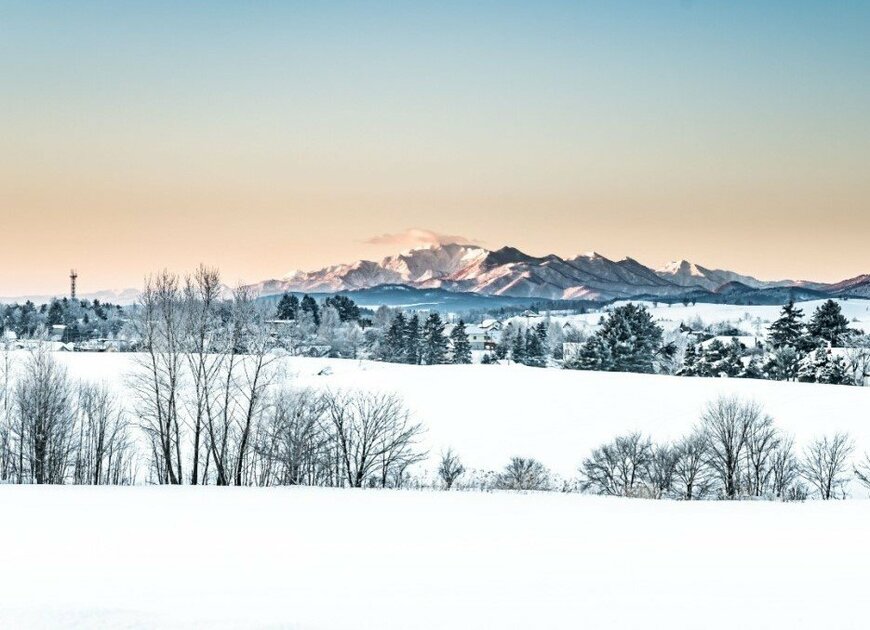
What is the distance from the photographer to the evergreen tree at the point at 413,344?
114812mm

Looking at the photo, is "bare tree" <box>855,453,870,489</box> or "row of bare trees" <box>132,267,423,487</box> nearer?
"row of bare trees" <box>132,267,423,487</box>

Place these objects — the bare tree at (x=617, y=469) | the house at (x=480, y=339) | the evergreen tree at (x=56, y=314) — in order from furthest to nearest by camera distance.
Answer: the house at (x=480, y=339)
the evergreen tree at (x=56, y=314)
the bare tree at (x=617, y=469)

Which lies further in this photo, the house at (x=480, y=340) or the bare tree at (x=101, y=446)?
the house at (x=480, y=340)

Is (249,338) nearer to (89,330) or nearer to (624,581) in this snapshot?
(624,581)

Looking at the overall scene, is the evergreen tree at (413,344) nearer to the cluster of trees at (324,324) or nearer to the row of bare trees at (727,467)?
the cluster of trees at (324,324)

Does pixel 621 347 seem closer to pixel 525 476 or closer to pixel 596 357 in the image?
pixel 596 357

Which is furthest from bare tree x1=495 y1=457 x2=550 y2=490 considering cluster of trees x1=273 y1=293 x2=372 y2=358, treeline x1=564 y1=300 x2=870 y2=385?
cluster of trees x1=273 y1=293 x2=372 y2=358

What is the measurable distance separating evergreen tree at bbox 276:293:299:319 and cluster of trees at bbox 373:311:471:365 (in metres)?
29.2

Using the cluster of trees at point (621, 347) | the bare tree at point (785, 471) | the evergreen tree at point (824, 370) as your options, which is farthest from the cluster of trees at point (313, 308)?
the bare tree at point (785, 471)

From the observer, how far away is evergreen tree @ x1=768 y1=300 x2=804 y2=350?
8481 cm

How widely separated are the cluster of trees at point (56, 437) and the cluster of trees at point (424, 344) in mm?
73109

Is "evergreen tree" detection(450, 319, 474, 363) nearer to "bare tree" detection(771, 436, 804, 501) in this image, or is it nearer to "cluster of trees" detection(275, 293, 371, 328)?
"cluster of trees" detection(275, 293, 371, 328)

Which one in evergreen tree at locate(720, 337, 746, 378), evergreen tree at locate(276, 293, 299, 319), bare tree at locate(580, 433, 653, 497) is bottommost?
bare tree at locate(580, 433, 653, 497)

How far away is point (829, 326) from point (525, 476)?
218 ft
